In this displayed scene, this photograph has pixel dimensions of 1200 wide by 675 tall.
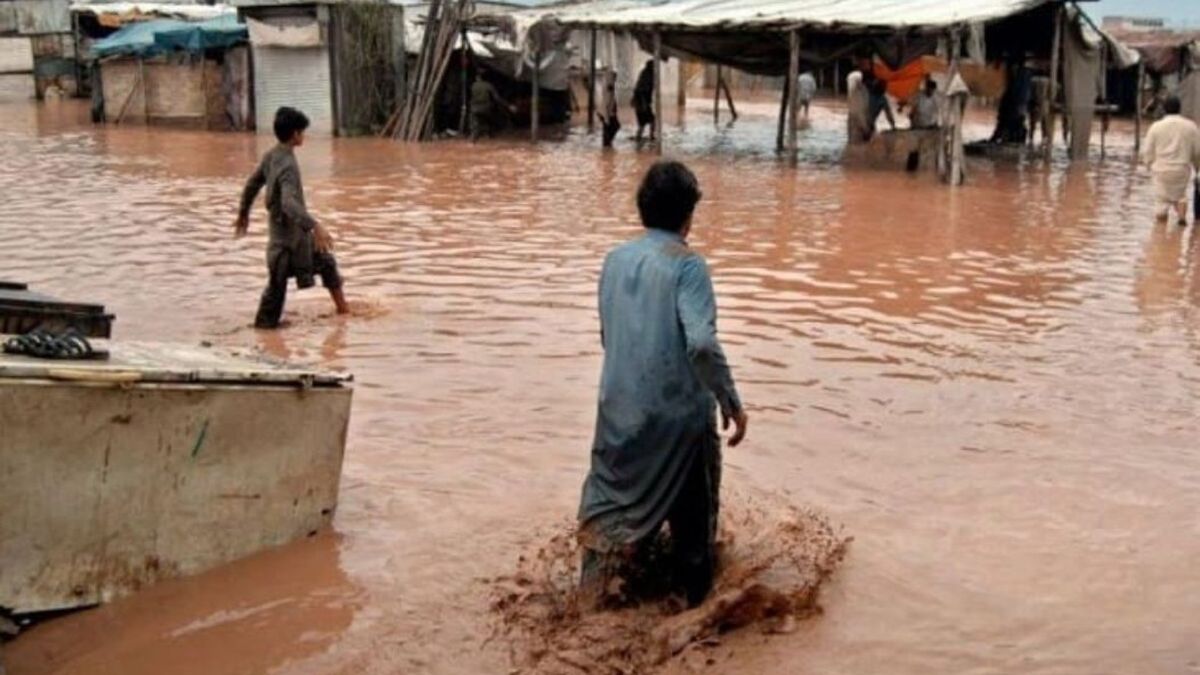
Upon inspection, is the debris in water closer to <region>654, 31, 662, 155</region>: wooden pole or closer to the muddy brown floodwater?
the muddy brown floodwater

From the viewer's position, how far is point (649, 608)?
404 centimetres

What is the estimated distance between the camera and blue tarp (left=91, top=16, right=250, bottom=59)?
24.1 m

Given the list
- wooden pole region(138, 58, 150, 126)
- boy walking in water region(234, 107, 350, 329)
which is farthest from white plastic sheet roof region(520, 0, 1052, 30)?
boy walking in water region(234, 107, 350, 329)

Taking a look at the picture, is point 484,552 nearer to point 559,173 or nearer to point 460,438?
point 460,438

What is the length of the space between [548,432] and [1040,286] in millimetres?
5104

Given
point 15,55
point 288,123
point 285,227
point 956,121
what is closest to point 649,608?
point 288,123

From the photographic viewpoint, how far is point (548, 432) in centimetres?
619

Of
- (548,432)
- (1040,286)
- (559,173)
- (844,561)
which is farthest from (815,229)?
(844,561)

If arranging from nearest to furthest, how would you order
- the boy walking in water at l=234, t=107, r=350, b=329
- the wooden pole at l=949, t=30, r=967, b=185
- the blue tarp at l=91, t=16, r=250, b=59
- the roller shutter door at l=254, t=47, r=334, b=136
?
1. the boy walking in water at l=234, t=107, r=350, b=329
2. the wooden pole at l=949, t=30, r=967, b=185
3. the roller shutter door at l=254, t=47, r=334, b=136
4. the blue tarp at l=91, t=16, r=250, b=59

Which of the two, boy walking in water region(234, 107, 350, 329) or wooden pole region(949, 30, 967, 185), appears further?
wooden pole region(949, 30, 967, 185)

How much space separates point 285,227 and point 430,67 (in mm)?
15102

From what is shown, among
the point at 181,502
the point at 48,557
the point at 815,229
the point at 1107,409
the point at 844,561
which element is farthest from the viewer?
the point at 815,229

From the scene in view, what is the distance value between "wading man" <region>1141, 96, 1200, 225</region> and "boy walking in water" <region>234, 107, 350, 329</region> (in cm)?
834

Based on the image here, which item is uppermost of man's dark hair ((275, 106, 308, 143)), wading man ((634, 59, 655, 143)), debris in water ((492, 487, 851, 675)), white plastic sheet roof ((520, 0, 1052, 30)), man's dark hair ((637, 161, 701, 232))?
white plastic sheet roof ((520, 0, 1052, 30))
